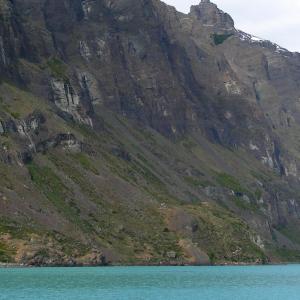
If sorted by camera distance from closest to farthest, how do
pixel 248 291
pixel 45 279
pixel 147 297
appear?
pixel 147 297
pixel 248 291
pixel 45 279

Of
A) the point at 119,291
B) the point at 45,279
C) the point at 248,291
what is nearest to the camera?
the point at 119,291

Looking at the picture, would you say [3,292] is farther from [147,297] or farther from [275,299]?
[275,299]

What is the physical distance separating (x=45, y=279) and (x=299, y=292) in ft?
188

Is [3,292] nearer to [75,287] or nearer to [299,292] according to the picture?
[75,287]

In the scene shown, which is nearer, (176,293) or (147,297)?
(147,297)

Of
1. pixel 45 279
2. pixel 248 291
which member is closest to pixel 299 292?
pixel 248 291

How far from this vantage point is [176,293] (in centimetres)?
17038

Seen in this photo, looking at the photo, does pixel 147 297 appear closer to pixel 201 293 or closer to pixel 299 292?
pixel 201 293

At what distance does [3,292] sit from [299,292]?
6472 cm

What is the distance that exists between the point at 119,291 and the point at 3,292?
23.2 metres

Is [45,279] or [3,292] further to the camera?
[45,279]

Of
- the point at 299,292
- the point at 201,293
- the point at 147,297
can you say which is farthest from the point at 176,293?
the point at 299,292

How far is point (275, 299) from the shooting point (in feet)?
535

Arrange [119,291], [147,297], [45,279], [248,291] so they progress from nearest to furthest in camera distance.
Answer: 1. [147,297]
2. [119,291]
3. [248,291]
4. [45,279]
